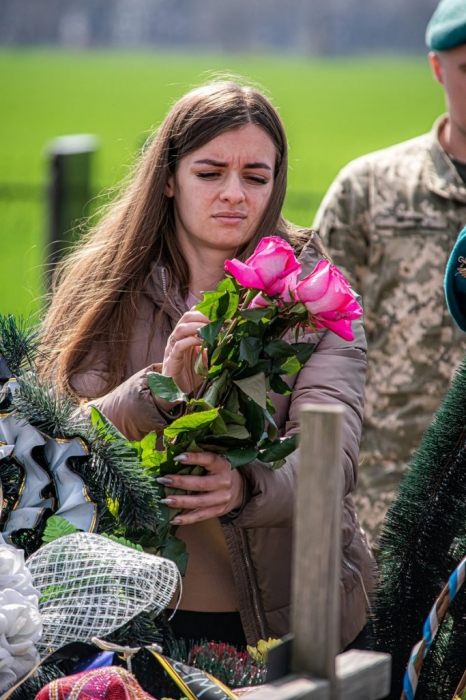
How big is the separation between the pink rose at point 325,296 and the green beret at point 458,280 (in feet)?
0.56

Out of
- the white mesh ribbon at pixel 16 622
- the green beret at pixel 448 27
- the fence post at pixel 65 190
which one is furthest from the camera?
the fence post at pixel 65 190

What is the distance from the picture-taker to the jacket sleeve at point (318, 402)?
1723 mm

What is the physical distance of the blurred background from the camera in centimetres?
683

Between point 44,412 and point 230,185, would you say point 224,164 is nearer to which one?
point 230,185

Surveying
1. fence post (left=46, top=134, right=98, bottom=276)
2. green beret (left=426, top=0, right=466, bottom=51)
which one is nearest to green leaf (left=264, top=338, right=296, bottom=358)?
green beret (left=426, top=0, right=466, bottom=51)

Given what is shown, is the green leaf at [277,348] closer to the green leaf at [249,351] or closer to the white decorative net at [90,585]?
the green leaf at [249,351]

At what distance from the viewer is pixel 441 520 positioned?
1564 millimetres

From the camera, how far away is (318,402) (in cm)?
186

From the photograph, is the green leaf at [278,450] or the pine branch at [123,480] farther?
the green leaf at [278,450]

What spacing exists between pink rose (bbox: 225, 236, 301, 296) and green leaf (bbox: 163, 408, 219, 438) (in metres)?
0.19

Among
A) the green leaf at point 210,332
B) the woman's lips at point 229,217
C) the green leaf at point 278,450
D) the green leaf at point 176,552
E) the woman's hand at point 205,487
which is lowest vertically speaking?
the green leaf at point 176,552

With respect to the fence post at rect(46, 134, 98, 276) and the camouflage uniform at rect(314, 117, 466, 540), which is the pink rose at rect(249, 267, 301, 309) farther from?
the fence post at rect(46, 134, 98, 276)

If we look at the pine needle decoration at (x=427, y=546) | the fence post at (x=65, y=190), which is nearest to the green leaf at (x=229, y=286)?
the pine needle decoration at (x=427, y=546)

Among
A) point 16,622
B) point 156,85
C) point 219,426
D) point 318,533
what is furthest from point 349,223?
point 156,85
